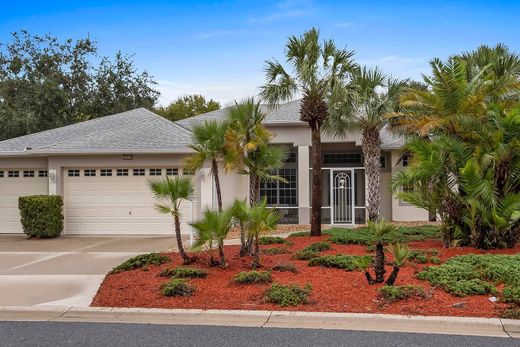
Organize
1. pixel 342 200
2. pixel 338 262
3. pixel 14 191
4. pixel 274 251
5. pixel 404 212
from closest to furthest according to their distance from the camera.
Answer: pixel 338 262
pixel 274 251
pixel 14 191
pixel 342 200
pixel 404 212

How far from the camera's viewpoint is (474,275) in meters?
8.27

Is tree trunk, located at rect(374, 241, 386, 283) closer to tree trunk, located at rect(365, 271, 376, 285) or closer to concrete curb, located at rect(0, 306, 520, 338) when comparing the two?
tree trunk, located at rect(365, 271, 376, 285)

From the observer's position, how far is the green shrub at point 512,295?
700 centimetres

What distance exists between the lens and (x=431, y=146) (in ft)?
37.9

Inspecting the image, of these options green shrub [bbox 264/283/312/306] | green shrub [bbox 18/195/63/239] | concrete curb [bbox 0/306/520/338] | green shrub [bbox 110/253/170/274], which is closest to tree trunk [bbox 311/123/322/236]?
green shrub [bbox 110/253/170/274]

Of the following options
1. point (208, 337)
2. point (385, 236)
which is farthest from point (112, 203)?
point (208, 337)

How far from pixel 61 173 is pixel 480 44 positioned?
1474 cm

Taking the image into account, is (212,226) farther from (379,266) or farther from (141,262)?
(379,266)

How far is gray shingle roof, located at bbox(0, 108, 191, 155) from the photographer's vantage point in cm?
1647

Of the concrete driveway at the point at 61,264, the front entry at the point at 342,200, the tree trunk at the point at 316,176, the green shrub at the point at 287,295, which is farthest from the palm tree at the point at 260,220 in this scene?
the front entry at the point at 342,200

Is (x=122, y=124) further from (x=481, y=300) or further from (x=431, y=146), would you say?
(x=481, y=300)

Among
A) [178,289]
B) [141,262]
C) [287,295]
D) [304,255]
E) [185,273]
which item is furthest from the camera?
[304,255]

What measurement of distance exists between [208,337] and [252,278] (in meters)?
2.22

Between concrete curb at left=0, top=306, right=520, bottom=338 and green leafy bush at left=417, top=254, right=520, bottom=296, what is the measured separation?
1.10 m
